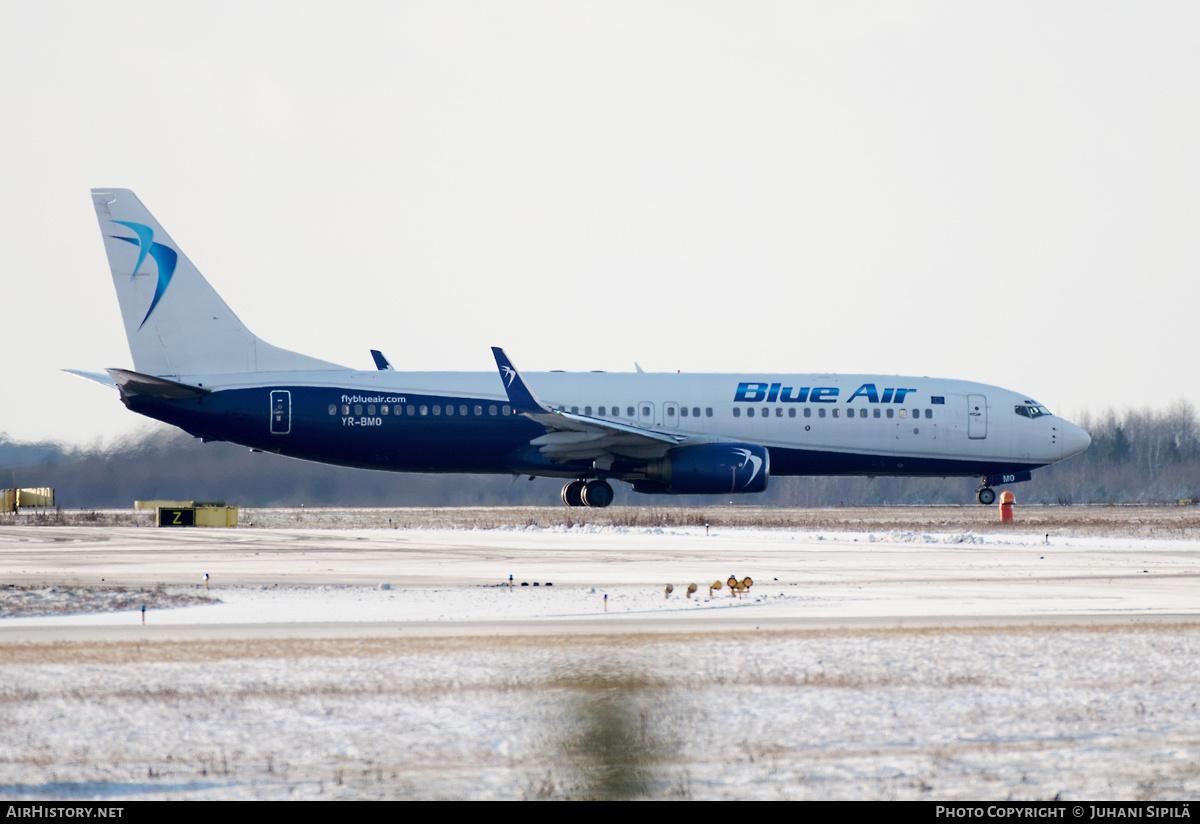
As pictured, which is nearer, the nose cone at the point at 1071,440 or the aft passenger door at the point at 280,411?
the aft passenger door at the point at 280,411

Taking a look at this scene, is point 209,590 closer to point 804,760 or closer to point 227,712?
point 227,712

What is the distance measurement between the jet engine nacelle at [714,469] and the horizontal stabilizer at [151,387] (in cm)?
1305

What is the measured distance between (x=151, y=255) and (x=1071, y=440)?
92.0 ft

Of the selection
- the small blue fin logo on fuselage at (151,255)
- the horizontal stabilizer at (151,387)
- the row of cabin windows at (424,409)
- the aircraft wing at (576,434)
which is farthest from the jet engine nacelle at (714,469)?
the small blue fin logo on fuselage at (151,255)

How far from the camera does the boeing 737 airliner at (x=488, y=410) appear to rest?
37.2m

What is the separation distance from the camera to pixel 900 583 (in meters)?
17.8

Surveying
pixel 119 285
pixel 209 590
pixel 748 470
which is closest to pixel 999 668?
pixel 209 590

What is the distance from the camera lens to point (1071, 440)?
137 ft

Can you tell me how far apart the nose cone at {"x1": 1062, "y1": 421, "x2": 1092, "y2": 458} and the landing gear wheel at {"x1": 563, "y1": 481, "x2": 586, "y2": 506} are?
591 inches

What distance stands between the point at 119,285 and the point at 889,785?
35.1 meters

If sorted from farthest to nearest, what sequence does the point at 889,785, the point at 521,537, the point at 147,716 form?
1. the point at 521,537
2. the point at 147,716
3. the point at 889,785

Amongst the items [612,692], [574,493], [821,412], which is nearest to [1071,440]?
[821,412]

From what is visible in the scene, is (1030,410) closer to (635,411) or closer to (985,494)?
(985,494)

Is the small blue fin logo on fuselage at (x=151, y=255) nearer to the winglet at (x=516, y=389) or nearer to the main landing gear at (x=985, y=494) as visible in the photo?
the winglet at (x=516, y=389)
